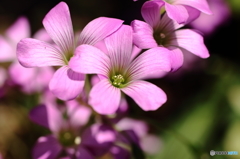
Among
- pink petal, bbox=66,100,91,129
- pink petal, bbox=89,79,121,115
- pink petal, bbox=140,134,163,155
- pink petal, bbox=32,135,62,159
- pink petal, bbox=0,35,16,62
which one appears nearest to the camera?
pink petal, bbox=89,79,121,115

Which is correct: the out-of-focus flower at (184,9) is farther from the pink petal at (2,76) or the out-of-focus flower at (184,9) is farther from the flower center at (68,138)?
the pink petal at (2,76)

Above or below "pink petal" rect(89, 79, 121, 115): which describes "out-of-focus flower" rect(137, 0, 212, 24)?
above

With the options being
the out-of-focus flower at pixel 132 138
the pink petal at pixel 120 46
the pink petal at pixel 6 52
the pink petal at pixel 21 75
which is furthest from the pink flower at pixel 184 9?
the pink petal at pixel 6 52

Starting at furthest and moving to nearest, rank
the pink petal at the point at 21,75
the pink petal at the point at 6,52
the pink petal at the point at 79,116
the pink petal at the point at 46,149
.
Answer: the pink petal at the point at 6,52 < the pink petal at the point at 21,75 < the pink petal at the point at 79,116 < the pink petal at the point at 46,149

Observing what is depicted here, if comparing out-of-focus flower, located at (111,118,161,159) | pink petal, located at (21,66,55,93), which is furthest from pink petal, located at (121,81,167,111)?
pink petal, located at (21,66,55,93)

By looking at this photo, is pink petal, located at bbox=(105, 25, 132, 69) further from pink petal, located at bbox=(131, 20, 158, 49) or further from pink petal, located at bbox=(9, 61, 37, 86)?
pink petal, located at bbox=(9, 61, 37, 86)

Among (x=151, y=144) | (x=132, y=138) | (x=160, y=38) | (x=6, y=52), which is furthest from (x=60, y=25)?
(x=151, y=144)
